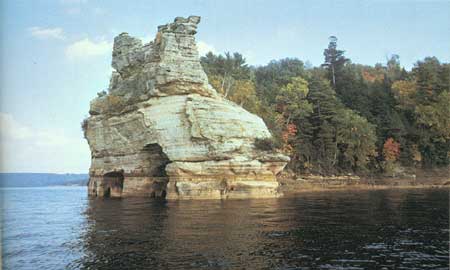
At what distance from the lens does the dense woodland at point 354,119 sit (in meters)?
59.3

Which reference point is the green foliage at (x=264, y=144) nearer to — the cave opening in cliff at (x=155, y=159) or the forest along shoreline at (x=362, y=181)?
the cave opening in cliff at (x=155, y=159)

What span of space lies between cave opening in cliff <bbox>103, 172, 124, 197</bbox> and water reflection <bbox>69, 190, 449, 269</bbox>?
68.1ft

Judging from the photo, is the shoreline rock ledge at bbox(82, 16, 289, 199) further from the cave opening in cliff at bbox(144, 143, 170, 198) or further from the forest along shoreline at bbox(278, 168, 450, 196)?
the forest along shoreline at bbox(278, 168, 450, 196)

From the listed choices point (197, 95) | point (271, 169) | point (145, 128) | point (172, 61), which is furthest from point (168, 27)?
point (271, 169)

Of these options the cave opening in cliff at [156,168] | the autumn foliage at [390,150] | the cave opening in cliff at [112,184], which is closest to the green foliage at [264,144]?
the cave opening in cliff at [156,168]

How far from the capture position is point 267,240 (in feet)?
52.6

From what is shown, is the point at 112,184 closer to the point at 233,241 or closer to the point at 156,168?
the point at 156,168

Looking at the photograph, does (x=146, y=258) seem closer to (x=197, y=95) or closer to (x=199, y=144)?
(x=199, y=144)

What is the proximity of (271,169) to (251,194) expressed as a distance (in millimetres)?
3560

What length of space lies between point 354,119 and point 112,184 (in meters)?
39.1

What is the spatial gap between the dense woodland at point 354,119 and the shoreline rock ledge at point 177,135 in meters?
17.8

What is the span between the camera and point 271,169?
3847cm

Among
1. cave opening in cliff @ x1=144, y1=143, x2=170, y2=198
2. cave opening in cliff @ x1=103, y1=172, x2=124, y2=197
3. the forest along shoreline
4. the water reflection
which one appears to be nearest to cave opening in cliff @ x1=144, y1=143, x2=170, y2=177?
cave opening in cliff @ x1=144, y1=143, x2=170, y2=198

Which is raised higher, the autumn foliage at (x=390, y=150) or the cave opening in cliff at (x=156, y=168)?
the autumn foliage at (x=390, y=150)
